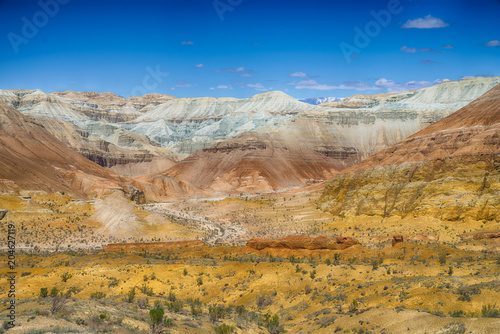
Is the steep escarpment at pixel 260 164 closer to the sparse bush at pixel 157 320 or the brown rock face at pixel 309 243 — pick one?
the brown rock face at pixel 309 243

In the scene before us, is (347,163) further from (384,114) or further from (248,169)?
(248,169)

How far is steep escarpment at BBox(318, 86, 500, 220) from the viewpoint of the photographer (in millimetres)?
37500

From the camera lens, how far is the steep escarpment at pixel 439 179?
37.5m

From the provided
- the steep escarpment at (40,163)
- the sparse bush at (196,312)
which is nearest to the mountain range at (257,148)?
the steep escarpment at (40,163)

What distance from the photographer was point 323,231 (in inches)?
1708

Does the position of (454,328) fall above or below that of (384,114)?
below

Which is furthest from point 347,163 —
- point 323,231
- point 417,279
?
point 417,279

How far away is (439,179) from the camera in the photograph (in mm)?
41188

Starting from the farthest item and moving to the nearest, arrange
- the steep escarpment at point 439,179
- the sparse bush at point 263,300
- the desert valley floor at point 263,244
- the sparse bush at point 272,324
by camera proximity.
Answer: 1. the steep escarpment at point 439,179
2. the sparse bush at point 263,300
3. the sparse bush at point 272,324
4. the desert valley floor at point 263,244

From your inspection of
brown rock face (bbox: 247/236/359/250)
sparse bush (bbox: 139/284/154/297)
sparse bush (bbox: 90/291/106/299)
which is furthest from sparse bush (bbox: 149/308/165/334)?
brown rock face (bbox: 247/236/359/250)

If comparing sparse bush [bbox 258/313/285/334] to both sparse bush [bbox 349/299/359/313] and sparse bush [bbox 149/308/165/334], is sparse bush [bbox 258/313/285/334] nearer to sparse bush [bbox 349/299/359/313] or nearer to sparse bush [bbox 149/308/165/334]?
sparse bush [bbox 349/299/359/313]

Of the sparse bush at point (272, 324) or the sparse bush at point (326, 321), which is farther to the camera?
the sparse bush at point (272, 324)

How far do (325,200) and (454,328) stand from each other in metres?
46.1

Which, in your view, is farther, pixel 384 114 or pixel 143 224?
pixel 384 114
